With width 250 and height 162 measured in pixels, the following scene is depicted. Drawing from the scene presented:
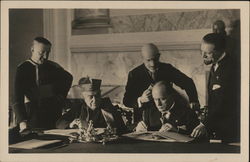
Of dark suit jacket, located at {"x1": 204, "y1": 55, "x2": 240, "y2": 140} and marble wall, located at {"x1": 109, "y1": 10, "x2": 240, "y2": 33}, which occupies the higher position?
marble wall, located at {"x1": 109, "y1": 10, "x2": 240, "y2": 33}

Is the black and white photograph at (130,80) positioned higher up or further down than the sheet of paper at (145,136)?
higher up

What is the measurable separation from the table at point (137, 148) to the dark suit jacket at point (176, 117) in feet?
0.16

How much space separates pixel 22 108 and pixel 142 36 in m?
0.44

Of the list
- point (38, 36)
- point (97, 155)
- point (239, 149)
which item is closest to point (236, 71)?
point (239, 149)

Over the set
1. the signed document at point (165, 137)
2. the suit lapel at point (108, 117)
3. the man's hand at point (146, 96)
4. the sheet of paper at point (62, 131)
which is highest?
the man's hand at point (146, 96)

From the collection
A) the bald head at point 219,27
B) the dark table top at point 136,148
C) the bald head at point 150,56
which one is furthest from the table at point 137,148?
the bald head at point 219,27

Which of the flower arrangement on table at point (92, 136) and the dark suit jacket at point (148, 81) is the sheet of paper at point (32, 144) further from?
the dark suit jacket at point (148, 81)

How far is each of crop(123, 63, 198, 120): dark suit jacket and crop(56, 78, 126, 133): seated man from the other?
57mm

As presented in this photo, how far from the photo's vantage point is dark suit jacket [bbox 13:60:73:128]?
5.30ft

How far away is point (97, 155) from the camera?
162cm

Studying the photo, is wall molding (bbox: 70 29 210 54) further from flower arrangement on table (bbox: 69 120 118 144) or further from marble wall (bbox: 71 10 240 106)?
flower arrangement on table (bbox: 69 120 118 144)

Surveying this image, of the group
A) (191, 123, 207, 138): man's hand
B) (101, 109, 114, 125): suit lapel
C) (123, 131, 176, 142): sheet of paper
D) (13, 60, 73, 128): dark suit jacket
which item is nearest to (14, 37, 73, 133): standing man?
(13, 60, 73, 128): dark suit jacket

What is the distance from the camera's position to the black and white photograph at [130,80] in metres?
1.61

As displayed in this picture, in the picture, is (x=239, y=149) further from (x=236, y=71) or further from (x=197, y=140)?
(x=236, y=71)
